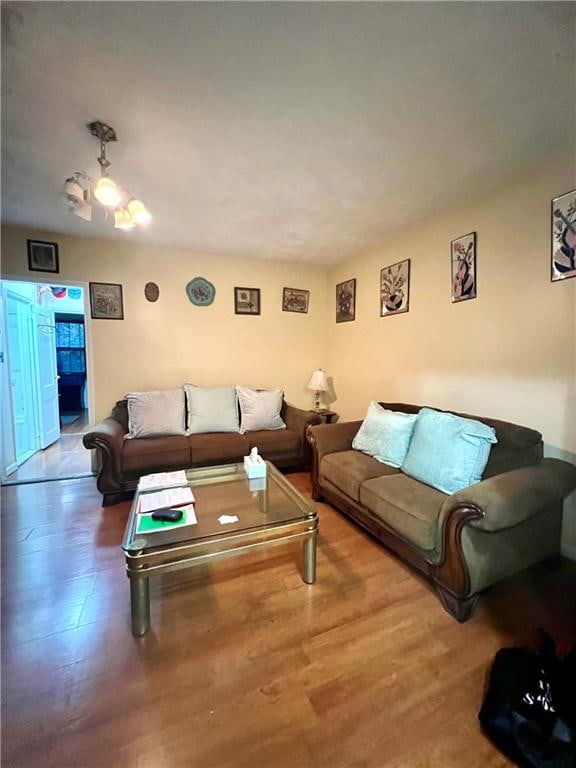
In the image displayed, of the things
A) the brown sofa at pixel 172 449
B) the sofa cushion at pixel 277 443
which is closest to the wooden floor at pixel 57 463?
the brown sofa at pixel 172 449

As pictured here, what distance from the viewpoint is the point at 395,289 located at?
9.76 feet

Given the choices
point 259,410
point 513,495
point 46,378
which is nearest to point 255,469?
point 259,410

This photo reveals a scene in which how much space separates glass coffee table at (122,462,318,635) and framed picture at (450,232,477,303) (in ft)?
6.36

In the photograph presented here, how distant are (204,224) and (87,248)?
4.41 ft

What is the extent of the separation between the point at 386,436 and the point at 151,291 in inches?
111

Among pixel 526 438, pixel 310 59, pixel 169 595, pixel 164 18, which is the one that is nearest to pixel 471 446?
pixel 526 438

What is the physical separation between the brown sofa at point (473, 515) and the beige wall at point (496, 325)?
26 cm

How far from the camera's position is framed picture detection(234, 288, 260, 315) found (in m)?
3.68

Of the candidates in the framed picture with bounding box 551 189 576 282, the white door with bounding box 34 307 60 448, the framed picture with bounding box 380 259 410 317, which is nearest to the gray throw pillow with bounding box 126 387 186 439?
the white door with bounding box 34 307 60 448

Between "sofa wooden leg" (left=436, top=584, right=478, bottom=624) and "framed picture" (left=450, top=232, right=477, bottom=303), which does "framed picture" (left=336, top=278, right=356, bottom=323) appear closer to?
"framed picture" (left=450, top=232, right=477, bottom=303)

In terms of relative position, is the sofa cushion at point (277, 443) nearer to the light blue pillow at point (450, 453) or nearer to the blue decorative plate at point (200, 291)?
the light blue pillow at point (450, 453)

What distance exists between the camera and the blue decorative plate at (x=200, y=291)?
348 centimetres

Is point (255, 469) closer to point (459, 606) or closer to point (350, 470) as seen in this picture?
point (350, 470)

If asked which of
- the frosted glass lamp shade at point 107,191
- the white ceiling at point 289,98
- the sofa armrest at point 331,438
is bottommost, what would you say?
the sofa armrest at point 331,438
